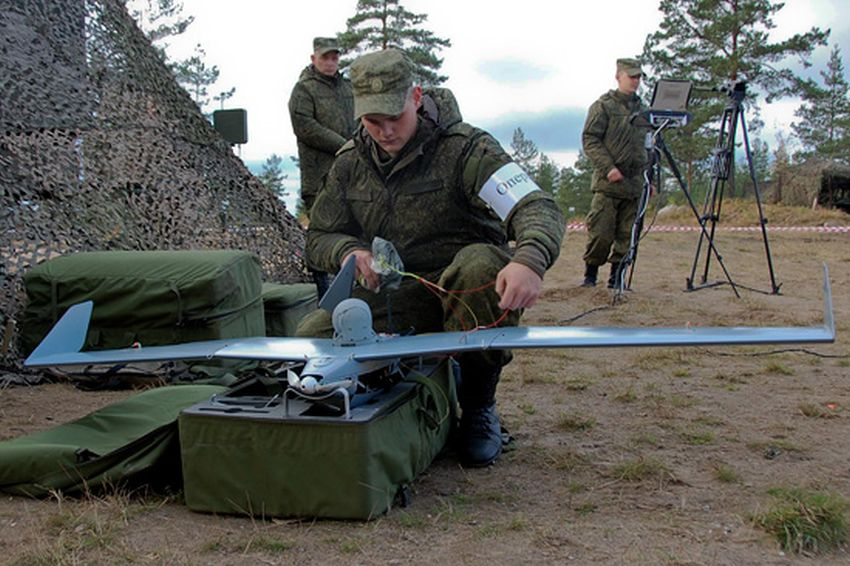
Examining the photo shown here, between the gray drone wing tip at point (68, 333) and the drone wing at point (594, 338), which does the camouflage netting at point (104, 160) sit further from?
the drone wing at point (594, 338)

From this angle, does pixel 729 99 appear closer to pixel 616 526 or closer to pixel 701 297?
pixel 701 297

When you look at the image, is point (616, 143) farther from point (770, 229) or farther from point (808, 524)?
point (770, 229)

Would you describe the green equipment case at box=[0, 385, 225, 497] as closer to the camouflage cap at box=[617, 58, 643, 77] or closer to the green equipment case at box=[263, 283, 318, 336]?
the green equipment case at box=[263, 283, 318, 336]

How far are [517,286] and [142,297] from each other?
2.47 m

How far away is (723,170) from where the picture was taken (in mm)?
6996

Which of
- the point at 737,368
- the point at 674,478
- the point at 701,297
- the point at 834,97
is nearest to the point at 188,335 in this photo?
the point at 674,478

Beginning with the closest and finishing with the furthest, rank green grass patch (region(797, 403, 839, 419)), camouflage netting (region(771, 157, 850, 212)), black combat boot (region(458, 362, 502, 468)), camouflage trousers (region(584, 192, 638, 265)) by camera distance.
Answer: black combat boot (region(458, 362, 502, 468)) → green grass patch (region(797, 403, 839, 419)) → camouflage trousers (region(584, 192, 638, 265)) → camouflage netting (region(771, 157, 850, 212))

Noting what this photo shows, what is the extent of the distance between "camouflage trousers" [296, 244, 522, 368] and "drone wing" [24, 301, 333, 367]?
37 centimetres

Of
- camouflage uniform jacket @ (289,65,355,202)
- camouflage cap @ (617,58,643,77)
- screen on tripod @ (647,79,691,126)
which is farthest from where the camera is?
camouflage cap @ (617,58,643,77)

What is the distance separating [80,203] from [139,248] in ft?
1.49

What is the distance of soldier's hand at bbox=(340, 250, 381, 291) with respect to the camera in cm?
274

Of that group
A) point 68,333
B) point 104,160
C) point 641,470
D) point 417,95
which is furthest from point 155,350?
point 104,160

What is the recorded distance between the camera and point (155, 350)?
8.54 feet

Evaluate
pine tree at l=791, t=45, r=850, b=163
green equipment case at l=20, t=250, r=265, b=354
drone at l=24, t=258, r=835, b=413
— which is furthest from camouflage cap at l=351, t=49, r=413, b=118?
pine tree at l=791, t=45, r=850, b=163
